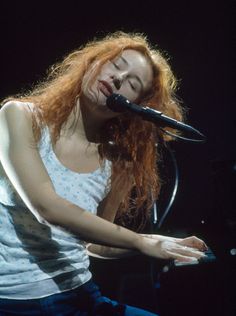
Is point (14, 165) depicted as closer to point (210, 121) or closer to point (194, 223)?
point (194, 223)

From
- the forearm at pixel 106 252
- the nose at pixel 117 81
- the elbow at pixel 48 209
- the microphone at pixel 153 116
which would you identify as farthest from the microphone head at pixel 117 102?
the forearm at pixel 106 252

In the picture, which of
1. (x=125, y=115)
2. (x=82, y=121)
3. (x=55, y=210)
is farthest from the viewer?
(x=125, y=115)

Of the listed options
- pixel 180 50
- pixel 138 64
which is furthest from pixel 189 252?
pixel 180 50

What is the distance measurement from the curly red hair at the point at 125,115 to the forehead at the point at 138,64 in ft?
0.08

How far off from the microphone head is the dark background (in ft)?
3.08

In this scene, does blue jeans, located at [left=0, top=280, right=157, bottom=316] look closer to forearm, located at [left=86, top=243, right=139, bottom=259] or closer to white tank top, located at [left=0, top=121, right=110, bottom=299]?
white tank top, located at [left=0, top=121, right=110, bottom=299]

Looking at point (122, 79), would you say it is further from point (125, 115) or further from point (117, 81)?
point (125, 115)

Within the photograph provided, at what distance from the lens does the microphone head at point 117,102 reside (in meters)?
1.26

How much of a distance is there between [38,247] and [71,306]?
0.69 feet

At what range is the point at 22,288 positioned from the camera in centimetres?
118

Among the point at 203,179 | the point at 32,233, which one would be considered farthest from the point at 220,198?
the point at 32,233

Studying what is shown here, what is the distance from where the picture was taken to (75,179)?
131 cm

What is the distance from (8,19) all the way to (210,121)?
→ 1443 millimetres

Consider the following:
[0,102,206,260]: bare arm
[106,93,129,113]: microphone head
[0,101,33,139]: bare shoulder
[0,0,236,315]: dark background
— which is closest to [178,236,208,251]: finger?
[0,102,206,260]: bare arm
